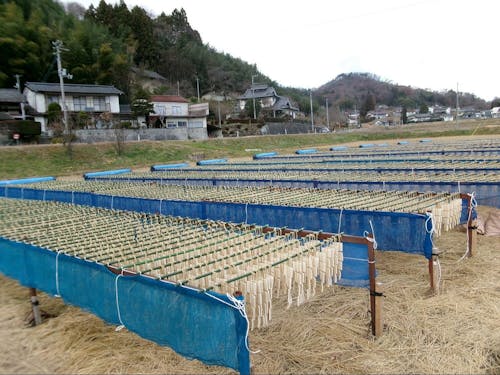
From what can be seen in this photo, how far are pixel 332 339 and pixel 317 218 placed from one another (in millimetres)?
3709

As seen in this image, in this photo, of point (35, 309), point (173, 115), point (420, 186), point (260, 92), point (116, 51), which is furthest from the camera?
point (260, 92)

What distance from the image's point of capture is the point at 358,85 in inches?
6467

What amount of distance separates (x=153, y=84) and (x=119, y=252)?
80882 millimetres

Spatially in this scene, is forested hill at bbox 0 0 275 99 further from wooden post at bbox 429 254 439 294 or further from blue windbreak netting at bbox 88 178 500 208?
wooden post at bbox 429 254 439 294

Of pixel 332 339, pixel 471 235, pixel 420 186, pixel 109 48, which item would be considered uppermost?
pixel 109 48

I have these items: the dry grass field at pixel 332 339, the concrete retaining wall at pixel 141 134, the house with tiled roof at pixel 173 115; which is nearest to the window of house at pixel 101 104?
the house with tiled roof at pixel 173 115

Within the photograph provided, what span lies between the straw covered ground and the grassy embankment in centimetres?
2930

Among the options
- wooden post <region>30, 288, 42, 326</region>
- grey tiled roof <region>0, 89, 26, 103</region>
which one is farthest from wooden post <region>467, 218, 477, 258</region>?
grey tiled roof <region>0, 89, 26, 103</region>

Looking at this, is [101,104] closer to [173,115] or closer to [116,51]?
[173,115]

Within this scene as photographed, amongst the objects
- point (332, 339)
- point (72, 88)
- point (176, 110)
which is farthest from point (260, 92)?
point (332, 339)

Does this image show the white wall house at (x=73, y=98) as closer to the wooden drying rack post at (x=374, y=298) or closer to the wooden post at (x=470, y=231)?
the wooden post at (x=470, y=231)

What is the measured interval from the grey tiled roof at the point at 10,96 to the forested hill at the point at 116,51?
535 cm

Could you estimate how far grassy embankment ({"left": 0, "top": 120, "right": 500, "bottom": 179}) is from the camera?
113 ft

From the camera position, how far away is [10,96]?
154 feet
